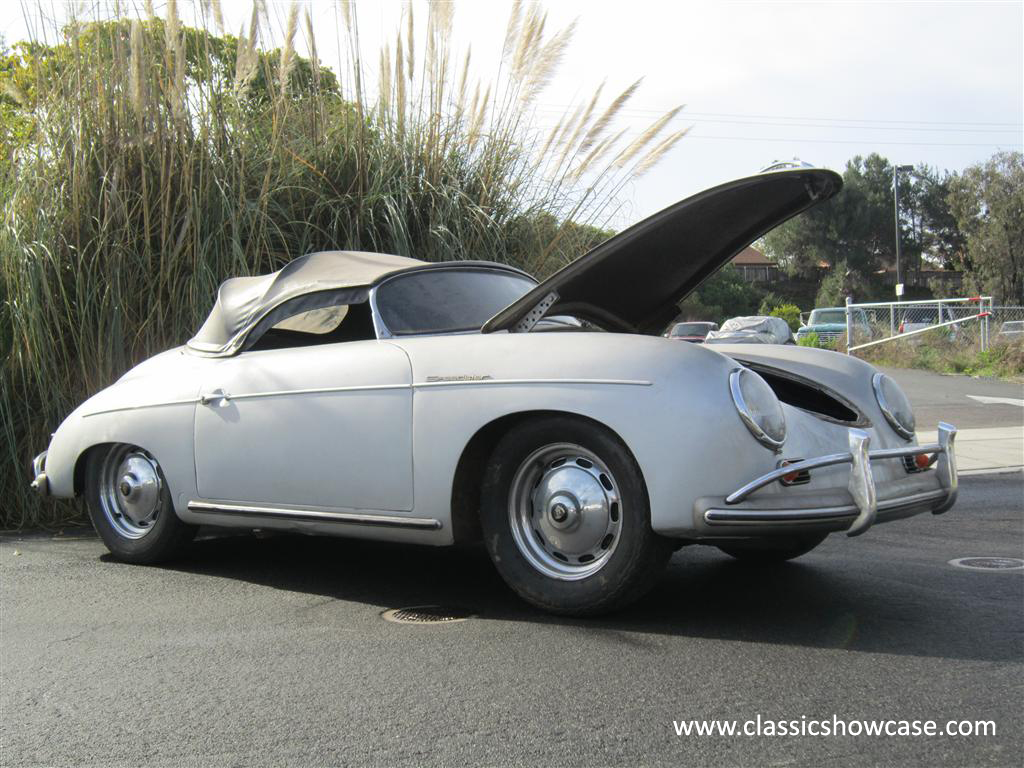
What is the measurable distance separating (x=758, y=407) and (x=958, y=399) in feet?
42.7

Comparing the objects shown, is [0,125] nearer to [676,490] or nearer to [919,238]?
[676,490]

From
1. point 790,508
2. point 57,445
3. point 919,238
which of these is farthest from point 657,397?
point 919,238

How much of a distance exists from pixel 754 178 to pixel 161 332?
4.29 meters

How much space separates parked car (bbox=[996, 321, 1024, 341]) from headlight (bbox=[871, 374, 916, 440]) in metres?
17.1

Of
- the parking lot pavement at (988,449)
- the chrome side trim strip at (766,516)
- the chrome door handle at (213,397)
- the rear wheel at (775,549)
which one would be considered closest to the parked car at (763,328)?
the parking lot pavement at (988,449)

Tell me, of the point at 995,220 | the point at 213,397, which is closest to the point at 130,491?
the point at 213,397

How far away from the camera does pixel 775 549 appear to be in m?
4.96

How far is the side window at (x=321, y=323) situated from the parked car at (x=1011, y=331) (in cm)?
1774

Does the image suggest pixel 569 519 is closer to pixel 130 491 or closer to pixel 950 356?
pixel 130 491

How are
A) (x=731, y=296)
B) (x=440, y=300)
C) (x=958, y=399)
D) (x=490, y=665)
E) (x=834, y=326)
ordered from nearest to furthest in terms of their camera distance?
(x=490, y=665) < (x=440, y=300) < (x=958, y=399) < (x=834, y=326) < (x=731, y=296)

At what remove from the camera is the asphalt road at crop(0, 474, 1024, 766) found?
2.79 m

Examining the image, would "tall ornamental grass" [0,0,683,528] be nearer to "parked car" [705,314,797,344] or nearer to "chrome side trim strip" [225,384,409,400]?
"chrome side trim strip" [225,384,409,400]

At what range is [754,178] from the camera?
4238mm

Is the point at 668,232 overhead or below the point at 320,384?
overhead
